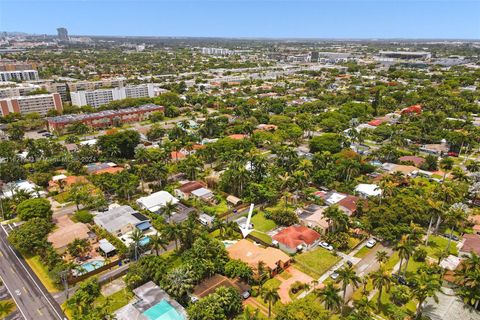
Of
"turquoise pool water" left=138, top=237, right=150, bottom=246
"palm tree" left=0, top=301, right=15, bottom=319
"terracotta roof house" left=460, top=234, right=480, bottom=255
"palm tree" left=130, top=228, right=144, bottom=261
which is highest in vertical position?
"palm tree" left=130, top=228, right=144, bottom=261

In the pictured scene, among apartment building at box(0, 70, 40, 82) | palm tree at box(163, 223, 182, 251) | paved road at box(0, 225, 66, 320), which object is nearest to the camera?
paved road at box(0, 225, 66, 320)

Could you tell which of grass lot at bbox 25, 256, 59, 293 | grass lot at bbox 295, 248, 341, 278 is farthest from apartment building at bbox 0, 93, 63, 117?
grass lot at bbox 295, 248, 341, 278

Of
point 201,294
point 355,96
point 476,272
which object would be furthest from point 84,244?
point 355,96

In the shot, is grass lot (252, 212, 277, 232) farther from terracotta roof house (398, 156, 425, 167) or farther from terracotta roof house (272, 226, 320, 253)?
terracotta roof house (398, 156, 425, 167)

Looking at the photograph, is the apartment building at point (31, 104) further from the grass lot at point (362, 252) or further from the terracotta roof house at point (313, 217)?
the grass lot at point (362, 252)

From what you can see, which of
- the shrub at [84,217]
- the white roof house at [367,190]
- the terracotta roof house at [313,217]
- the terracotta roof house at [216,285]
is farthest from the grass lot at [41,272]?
the white roof house at [367,190]

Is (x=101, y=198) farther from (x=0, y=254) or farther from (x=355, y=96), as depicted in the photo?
(x=355, y=96)

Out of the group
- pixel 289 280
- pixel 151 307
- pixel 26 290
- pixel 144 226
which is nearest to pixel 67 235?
pixel 26 290
